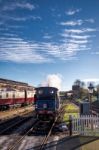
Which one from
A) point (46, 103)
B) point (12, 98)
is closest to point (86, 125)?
point (46, 103)

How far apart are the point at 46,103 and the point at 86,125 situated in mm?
7690

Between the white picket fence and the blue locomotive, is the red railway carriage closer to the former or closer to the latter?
the blue locomotive

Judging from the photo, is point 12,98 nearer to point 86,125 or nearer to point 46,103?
point 46,103

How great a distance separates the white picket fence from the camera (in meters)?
19.3

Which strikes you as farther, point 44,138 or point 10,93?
point 10,93

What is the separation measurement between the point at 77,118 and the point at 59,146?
4078 mm

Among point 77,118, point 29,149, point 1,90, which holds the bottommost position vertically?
point 29,149

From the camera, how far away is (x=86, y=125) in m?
20.0

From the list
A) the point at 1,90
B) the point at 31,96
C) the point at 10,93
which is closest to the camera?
the point at 1,90

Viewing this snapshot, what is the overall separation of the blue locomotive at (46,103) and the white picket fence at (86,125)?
6.89m

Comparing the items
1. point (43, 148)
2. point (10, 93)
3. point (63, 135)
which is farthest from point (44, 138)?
point (10, 93)

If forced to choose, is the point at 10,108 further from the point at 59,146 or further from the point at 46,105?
the point at 59,146

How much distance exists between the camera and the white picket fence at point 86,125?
1930 centimetres

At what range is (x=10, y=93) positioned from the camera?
158 feet
